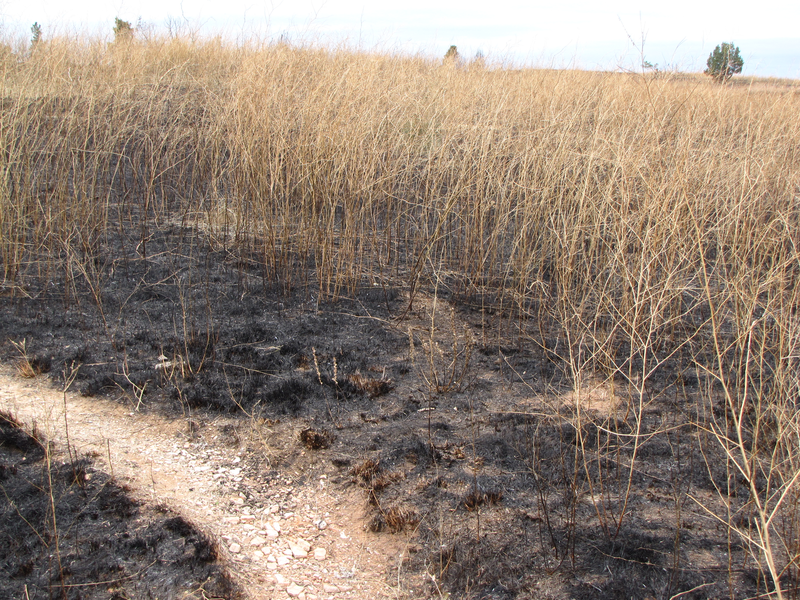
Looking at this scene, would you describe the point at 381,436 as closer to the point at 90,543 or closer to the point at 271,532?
the point at 271,532

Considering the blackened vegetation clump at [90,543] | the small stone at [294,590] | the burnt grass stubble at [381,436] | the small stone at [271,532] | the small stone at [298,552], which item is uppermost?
the burnt grass stubble at [381,436]

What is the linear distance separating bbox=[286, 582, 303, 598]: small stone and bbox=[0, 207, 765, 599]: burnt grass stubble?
0.23 metres

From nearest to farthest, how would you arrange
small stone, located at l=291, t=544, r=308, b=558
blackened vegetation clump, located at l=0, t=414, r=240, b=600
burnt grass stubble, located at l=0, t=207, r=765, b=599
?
blackened vegetation clump, located at l=0, t=414, r=240, b=600 → burnt grass stubble, located at l=0, t=207, r=765, b=599 → small stone, located at l=291, t=544, r=308, b=558

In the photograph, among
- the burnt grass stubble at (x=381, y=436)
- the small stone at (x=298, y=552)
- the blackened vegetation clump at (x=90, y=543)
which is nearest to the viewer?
the blackened vegetation clump at (x=90, y=543)

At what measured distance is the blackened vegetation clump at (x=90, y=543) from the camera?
2.03 meters

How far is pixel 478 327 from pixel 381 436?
1.45m

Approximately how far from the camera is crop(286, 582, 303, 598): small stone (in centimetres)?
208

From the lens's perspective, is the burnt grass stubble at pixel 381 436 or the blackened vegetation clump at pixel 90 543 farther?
the burnt grass stubble at pixel 381 436

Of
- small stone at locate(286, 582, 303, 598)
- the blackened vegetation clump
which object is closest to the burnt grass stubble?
the blackened vegetation clump

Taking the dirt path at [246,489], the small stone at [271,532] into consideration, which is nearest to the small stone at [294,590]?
the dirt path at [246,489]

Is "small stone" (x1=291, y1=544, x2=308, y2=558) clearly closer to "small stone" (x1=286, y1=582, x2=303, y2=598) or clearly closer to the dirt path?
the dirt path

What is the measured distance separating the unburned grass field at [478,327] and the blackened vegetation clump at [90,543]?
68 centimetres

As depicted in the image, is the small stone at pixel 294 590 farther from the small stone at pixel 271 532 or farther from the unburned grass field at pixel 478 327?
the unburned grass field at pixel 478 327

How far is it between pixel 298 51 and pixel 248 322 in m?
5.78
